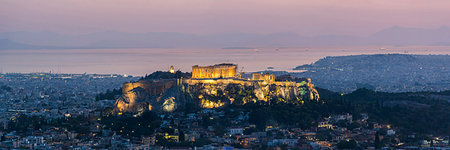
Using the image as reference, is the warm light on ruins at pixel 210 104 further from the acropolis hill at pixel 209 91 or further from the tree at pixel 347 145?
the tree at pixel 347 145

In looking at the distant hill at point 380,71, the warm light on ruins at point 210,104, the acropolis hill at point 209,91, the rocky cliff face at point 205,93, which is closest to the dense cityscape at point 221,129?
the warm light on ruins at point 210,104

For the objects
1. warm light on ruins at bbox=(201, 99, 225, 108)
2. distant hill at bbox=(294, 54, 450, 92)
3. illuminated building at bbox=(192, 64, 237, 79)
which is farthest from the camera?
distant hill at bbox=(294, 54, 450, 92)

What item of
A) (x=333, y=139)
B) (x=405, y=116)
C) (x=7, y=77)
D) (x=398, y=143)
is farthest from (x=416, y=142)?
(x=7, y=77)

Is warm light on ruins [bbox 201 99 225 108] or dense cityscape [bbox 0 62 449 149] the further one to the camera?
warm light on ruins [bbox 201 99 225 108]

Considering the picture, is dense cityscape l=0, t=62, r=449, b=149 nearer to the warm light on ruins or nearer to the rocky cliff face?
the warm light on ruins

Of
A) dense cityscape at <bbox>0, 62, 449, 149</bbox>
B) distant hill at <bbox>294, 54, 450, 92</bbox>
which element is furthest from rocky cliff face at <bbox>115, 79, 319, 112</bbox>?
distant hill at <bbox>294, 54, 450, 92</bbox>

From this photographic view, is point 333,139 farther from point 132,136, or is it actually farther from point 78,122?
point 78,122
